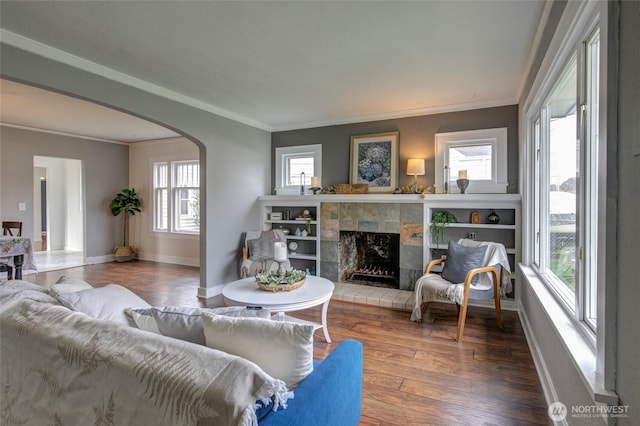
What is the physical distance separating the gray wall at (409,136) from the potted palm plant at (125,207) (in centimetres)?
359

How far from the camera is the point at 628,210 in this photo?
3.30 ft

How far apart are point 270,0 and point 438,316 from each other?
349cm

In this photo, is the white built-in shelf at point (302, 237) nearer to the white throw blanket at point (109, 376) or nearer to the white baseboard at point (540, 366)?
the white baseboard at point (540, 366)

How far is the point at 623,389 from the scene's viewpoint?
1023 millimetres

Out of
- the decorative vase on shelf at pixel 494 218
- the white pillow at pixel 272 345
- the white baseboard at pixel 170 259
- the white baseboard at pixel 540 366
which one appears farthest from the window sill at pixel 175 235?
the white pillow at pixel 272 345

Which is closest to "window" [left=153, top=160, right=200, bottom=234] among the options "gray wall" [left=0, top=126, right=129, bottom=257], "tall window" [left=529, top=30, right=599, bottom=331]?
"gray wall" [left=0, top=126, right=129, bottom=257]

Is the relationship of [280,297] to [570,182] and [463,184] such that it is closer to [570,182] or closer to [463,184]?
[570,182]

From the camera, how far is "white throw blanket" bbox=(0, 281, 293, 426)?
38.4 inches

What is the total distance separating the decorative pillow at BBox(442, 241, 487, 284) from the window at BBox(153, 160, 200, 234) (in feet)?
16.7

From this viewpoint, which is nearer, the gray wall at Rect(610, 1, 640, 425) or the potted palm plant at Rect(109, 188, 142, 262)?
the gray wall at Rect(610, 1, 640, 425)

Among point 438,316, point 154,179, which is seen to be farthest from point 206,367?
point 154,179

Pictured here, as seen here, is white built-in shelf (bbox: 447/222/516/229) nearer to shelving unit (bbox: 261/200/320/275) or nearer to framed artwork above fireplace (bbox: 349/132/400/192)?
framed artwork above fireplace (bbox: 349/132/400/192)

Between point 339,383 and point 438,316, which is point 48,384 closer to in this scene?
point 339,383

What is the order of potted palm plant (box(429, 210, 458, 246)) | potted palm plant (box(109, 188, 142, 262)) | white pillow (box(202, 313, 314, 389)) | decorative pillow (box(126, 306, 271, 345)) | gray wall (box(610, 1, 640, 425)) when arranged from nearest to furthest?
gray wall (box(610, 1, 640, 425)) → white pillow (box(202, 313, 314, 389)) → decorative pillow (box(126, 306, 271, 345)) → potted palm plant (box(429, 210, 458, 246)) → potted palm plant (box(109, 188, 142, 262))
